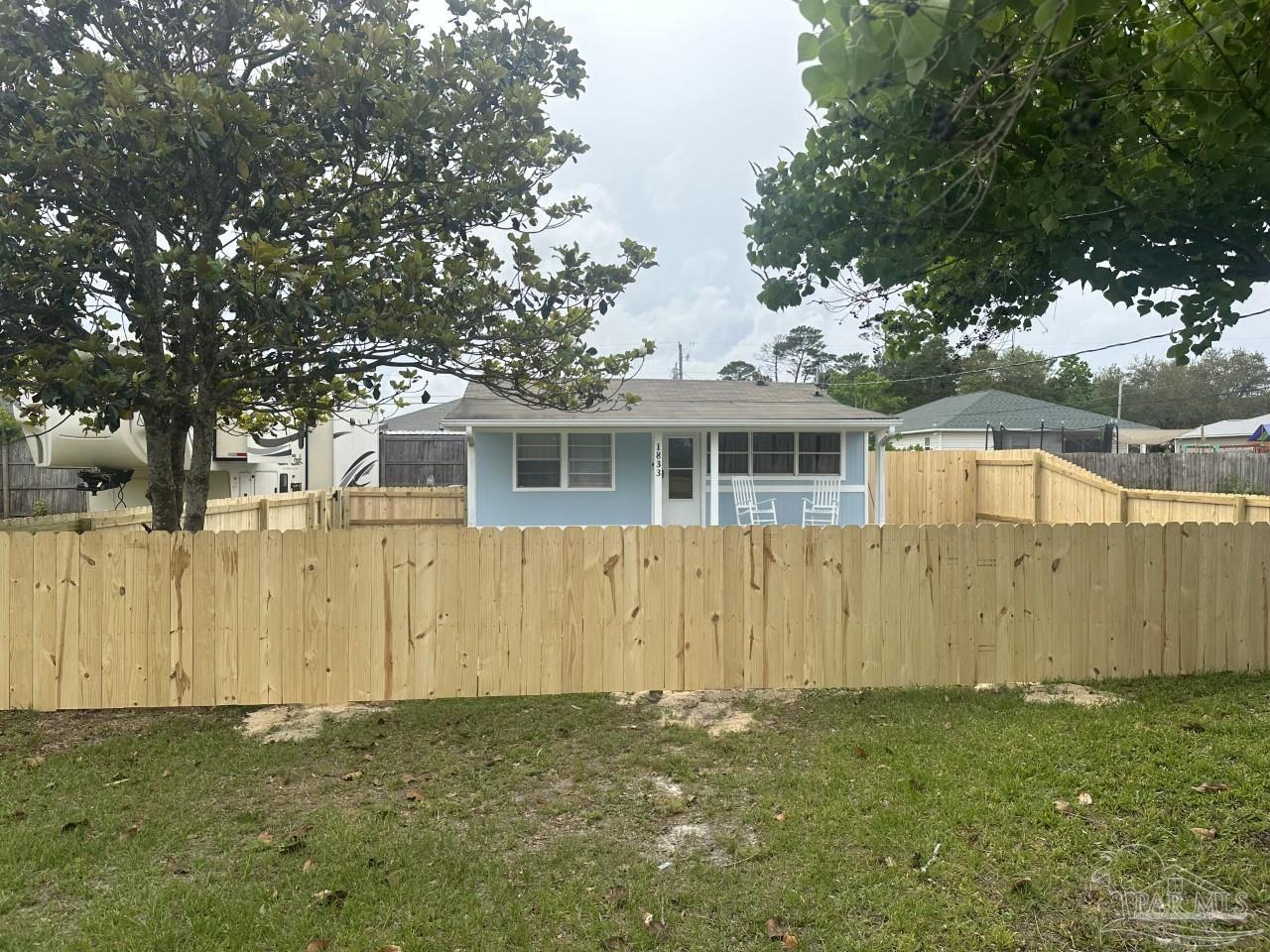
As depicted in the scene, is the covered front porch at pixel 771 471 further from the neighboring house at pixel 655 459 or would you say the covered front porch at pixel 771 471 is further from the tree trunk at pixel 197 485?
the tree trunk at pixel 197 485

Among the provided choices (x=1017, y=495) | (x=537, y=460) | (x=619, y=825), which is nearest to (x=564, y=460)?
(x=537, y=460)

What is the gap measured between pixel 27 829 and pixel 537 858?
2.36 meters

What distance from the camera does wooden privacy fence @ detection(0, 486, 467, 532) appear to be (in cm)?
1007

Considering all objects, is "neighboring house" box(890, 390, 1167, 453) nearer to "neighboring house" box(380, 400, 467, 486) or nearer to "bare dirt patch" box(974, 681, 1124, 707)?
"neighboring house" box(380, 400, 467, 486)

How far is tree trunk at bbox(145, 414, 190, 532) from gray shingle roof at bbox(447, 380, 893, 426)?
18.1 feet

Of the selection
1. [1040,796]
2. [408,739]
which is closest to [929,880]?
[1040,796]

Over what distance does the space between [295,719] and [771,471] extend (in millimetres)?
9416

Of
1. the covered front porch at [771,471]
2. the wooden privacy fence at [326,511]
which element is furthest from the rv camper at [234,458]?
the covered front porch at [771,471]

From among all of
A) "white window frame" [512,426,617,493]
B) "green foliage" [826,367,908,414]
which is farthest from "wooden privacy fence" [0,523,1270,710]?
"green foliage" [826,367,908,414]

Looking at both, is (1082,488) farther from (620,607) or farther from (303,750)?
(303,750)

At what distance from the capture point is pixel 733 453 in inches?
532

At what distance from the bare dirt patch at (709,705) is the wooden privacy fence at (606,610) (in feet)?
0.36

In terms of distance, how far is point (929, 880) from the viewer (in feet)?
10.2

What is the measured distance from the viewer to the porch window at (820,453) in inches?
529
